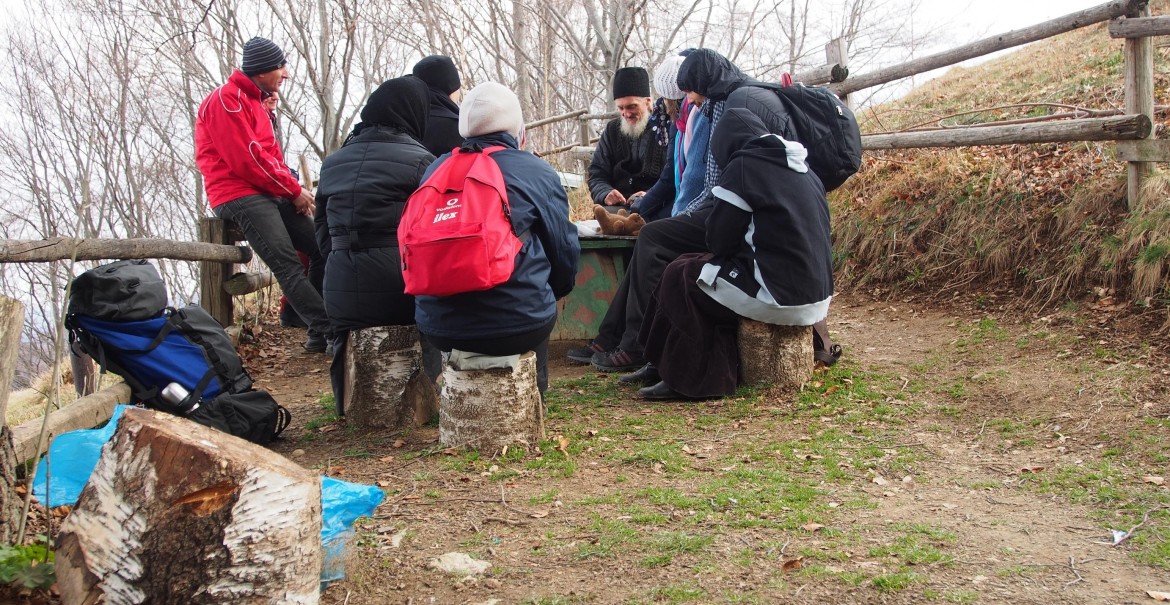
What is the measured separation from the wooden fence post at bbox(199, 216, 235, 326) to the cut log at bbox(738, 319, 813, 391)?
3.87 metres

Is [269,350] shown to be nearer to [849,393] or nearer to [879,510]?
[849,393]

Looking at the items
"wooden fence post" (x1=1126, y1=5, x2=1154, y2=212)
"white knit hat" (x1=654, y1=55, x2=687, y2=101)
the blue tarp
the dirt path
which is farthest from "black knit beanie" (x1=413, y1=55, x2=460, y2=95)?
"wooden fence post" (x1=1126, y1=5, x2=1154, y2=212)

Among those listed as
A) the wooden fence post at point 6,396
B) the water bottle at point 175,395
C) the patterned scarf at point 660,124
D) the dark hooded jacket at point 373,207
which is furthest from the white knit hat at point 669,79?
the wooden fence post at point 6,396

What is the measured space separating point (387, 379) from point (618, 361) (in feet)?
5.29

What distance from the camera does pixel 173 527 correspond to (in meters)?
2.34

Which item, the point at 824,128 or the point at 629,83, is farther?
the point at 629,83

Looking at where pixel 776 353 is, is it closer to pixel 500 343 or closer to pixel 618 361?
pixel 618 361

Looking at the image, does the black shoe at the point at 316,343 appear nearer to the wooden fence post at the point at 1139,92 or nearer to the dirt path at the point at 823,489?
the dirt path at the point at 823,489

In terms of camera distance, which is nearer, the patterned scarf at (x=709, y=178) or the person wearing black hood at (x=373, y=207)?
the person wearing black hood at (x=373, y=207)

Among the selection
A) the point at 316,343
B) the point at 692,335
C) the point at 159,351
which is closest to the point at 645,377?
the point at 692,335

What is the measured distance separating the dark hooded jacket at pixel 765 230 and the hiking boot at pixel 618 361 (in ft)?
3.24

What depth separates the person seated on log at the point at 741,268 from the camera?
15.4ft

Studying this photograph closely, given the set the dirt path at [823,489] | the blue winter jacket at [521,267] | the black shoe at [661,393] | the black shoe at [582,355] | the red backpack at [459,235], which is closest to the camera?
the dirt path at [823,489]

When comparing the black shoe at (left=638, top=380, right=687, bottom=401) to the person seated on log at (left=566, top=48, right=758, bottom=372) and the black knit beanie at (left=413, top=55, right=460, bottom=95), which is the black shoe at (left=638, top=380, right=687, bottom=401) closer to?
the person seated on log at (left=566, top=48, right=758, bottom=372)
